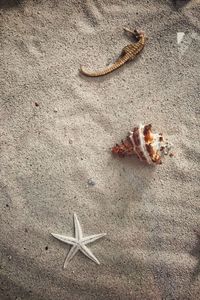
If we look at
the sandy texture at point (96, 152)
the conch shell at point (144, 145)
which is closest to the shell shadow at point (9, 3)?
the sandy texture at point (96, 152)

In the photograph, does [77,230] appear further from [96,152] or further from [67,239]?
[96,152]

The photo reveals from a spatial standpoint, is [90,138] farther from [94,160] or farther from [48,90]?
[48,90]

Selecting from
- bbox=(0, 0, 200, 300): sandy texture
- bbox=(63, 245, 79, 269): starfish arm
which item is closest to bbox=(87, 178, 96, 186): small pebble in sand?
bbox=(0, 0, 200, 300): sandy texture

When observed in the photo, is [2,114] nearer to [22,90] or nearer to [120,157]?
[22,90]

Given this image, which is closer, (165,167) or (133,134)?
(133,134)

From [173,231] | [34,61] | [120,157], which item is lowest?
[173,231]

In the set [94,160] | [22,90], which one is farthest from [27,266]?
[22,90]

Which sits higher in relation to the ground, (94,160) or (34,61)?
(34,61)
